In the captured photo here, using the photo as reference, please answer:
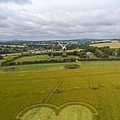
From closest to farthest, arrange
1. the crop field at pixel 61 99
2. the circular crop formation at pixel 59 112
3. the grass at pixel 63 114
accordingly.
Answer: the grass at pixel 63 114, the circular crop formation at pixel 59 112, the crop field at pixel 61 99

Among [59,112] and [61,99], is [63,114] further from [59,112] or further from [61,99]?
[61,99]

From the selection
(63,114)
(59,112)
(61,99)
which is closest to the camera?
(63,114)

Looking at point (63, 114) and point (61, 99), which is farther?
point (61, 99)

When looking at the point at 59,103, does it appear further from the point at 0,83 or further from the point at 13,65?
the point at 13,65

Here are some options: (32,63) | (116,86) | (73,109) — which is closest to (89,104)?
(73,109)

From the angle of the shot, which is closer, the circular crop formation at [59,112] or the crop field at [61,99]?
the circular crop formation at [59,112]

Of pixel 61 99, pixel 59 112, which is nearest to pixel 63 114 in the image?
pixel 59 112

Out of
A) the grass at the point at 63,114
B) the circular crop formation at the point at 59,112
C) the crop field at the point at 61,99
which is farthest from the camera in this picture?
the crop field at the point at 61,99

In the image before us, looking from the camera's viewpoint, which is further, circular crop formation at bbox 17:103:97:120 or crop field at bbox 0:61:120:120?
crop field at bbox 0:61:120:120
